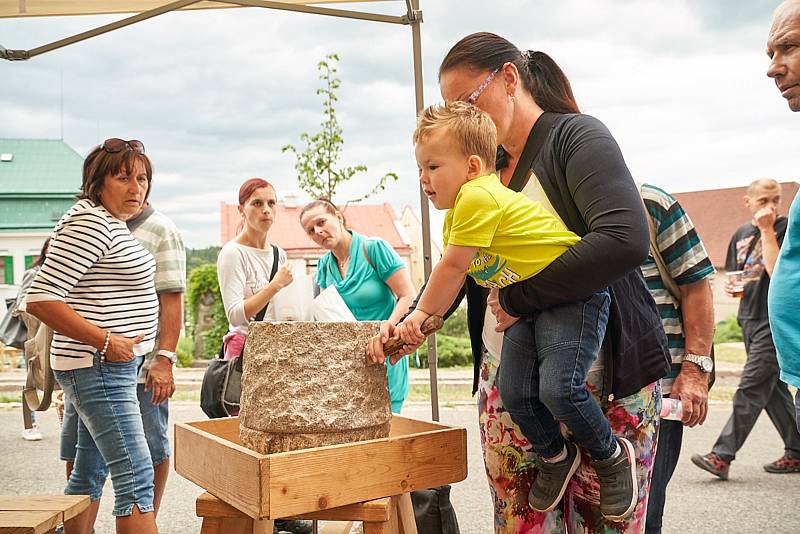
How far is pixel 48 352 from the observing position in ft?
10.0

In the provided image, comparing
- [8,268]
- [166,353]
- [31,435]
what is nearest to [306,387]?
[166,353]

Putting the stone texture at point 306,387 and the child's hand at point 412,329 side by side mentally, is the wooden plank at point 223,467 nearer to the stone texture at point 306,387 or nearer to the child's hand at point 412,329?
the stone texture at point 306,387

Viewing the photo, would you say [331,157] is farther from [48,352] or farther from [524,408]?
→ [524,408]

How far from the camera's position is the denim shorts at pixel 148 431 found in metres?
3.26

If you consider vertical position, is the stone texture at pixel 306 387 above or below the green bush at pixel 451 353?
above

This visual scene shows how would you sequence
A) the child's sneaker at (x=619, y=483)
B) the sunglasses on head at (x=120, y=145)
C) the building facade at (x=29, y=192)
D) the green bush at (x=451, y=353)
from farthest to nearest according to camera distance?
the green bush at (x=451, y=353), the building facade at (x=29, y=192), the sunglasses on head at (x=120, y=145), the child's sneaker at (x=619, y=483)

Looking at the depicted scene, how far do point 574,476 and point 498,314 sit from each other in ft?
1.39

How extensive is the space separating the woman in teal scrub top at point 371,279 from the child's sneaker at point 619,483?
1.88 m

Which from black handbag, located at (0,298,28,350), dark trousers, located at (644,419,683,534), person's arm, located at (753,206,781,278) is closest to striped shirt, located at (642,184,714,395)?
dark trousers, located at (644,419,683,534)

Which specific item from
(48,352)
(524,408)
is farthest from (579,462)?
(48,352)

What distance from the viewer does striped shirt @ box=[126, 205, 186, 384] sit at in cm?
329

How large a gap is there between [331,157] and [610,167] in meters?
8.38

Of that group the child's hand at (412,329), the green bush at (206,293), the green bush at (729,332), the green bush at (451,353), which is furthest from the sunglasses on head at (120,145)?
the green bush at (729,332)

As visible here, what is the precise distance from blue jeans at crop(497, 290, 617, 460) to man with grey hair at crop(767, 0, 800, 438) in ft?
1.16
